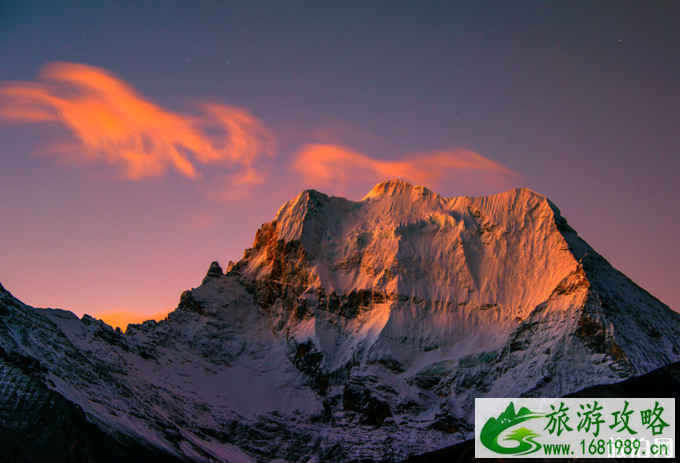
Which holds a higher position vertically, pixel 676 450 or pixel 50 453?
pixel 676 450

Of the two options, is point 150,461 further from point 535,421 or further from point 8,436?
point 535,421

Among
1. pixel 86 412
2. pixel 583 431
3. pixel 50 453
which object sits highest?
pixel 583 431

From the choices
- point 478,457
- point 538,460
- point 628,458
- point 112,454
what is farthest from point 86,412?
point 628,458

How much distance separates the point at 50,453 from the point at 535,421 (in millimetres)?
110872

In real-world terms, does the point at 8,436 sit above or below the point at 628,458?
below

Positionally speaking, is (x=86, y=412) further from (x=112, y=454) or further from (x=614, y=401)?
(x=614, y=401)

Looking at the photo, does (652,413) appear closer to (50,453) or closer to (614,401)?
(614,401)

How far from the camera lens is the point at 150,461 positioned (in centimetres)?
19912

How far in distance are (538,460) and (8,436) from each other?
117m

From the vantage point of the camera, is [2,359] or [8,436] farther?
[2,359]

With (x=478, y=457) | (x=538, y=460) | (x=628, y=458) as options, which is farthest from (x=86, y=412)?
(x=628, y=458)

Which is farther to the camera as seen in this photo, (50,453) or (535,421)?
(535,421)

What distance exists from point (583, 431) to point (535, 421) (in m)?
13.3

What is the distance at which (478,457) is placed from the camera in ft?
640
